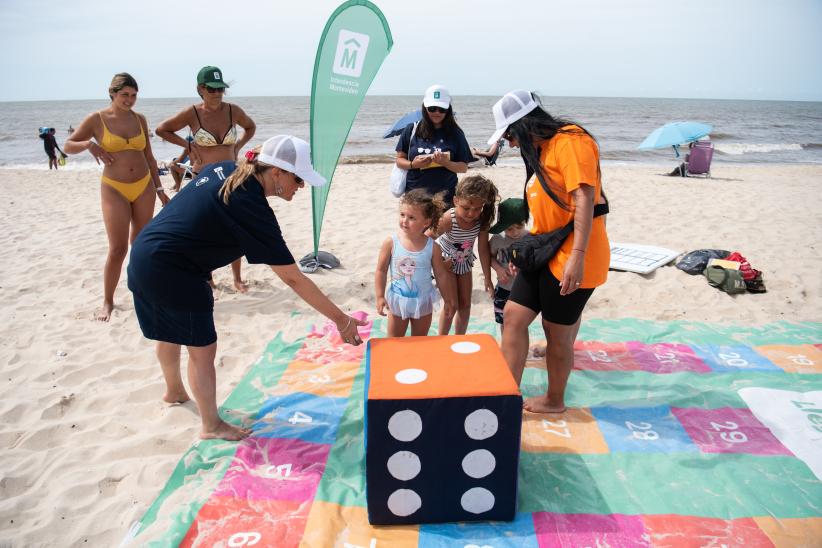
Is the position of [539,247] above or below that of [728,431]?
above

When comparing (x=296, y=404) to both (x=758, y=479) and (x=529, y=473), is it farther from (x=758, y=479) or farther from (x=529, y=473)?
(x=758, y=479)

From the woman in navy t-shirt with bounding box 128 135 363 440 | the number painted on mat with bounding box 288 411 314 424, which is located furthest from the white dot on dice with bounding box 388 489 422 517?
the number painted on mat with bounding box 288 411 314 424

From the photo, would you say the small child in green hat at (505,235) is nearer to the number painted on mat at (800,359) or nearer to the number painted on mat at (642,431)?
the number painted on mat at (642,431)

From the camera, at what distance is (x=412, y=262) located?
3.08 m

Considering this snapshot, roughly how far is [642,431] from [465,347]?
1271 millimetres

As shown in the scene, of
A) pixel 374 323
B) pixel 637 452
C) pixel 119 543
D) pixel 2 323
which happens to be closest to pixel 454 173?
pixel 374 323

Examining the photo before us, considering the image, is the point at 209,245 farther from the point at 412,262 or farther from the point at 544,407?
the point at 544,407

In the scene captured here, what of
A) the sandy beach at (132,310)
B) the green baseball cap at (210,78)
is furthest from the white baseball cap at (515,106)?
the green baseball cap at (210,78)

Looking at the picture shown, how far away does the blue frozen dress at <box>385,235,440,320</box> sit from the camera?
308cm

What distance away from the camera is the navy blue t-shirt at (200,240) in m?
2.34

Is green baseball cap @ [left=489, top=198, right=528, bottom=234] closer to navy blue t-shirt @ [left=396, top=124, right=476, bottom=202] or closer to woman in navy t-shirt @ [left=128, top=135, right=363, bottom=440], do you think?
navy blue t-shirt @ [left=396, top=124, right=476, bottom=202]

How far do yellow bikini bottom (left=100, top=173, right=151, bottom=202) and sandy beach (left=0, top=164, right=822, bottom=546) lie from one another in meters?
1.00

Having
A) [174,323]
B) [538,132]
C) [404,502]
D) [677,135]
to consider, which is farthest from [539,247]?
[677,135]

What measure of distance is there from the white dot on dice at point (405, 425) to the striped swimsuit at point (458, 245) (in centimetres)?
154
